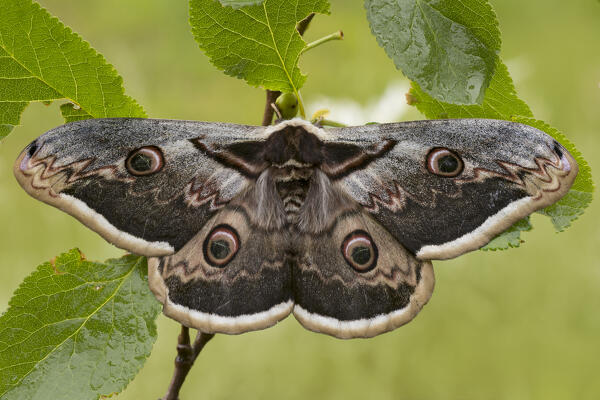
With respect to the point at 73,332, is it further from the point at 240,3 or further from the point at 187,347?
the point at 240,3

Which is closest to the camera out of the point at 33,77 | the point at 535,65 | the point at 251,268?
the point at 33,77

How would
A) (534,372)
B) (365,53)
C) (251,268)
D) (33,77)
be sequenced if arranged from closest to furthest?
(33,77) → (251,268) → (534,372) → (365,53)

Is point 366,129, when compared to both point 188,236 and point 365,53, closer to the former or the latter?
point 188,236

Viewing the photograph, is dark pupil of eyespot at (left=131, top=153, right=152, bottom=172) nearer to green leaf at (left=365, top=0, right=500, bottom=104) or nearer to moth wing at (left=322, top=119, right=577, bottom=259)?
moth wing at (left=322, top=119, right=577, bottom=259)

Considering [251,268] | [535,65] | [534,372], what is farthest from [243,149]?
[535,65]

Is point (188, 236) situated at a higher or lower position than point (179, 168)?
lower

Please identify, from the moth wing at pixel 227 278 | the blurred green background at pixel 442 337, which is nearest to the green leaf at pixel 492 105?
the moth wing at pixel 227 278

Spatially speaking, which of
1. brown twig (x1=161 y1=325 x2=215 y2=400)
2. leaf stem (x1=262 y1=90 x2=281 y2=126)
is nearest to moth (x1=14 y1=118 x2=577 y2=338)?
leaf stem (x1=262 y1=90 x2=281 y2=126)

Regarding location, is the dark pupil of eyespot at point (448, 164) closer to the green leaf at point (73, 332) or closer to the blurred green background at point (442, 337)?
the green leaf at point (73, 332)

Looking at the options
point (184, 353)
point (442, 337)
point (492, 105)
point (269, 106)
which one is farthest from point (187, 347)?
point (442, 337)
